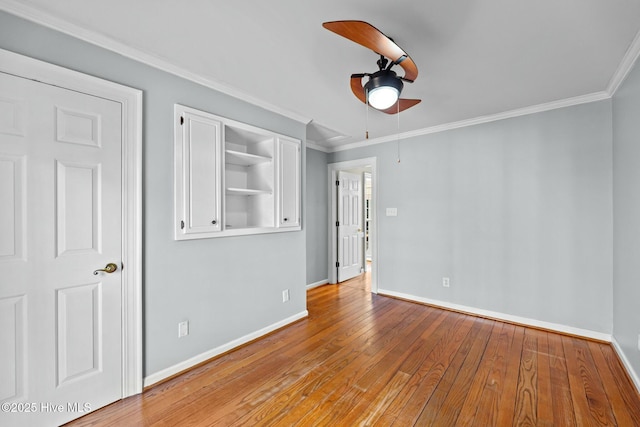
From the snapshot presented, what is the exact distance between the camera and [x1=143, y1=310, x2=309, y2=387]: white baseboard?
2.12m

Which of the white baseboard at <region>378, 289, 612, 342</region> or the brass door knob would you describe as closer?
the brass door knob

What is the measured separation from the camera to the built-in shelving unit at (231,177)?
2270 millimetres

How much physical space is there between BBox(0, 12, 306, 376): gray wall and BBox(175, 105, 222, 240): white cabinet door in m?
0.07

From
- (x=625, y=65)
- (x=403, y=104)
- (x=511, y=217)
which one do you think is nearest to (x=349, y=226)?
(x=511, y=217)

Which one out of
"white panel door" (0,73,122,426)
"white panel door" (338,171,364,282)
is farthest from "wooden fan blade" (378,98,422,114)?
"white panel door" (338,171,364,282)

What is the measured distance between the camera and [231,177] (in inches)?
117

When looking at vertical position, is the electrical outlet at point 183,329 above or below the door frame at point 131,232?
below

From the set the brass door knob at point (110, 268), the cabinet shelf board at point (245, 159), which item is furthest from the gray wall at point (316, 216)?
the brass door knob at point (110, 268)

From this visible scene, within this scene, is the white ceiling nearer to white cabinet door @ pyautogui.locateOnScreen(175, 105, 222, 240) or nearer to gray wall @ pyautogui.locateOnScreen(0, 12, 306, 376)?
gray wall @ pyautogui.locateOnScreen(0, 12, 306, 376)

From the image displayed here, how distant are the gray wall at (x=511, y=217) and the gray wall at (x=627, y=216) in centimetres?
18

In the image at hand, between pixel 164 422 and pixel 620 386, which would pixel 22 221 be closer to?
pixel 164 422

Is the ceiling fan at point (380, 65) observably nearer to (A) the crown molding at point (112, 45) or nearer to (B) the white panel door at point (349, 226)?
(A) the crown molding at point (112, 45)

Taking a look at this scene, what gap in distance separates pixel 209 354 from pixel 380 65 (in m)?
2.76

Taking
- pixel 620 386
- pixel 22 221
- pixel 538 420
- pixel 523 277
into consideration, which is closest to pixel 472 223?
pixel 523 277
